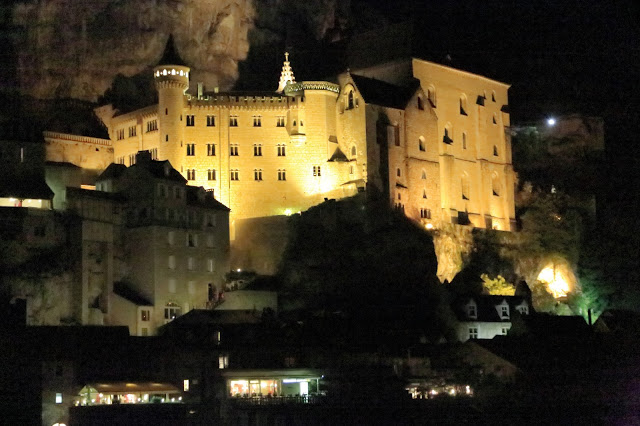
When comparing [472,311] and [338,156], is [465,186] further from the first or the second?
[472,311]

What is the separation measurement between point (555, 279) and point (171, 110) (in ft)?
102

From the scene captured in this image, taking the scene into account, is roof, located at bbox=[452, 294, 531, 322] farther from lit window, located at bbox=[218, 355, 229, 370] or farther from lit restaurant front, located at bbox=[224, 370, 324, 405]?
lit window, located at bbox=[218, 355, 229, 370]

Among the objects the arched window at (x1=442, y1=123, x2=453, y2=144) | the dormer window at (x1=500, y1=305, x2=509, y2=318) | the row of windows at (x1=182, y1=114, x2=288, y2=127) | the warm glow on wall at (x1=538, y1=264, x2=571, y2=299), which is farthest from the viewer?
the arched window at (x1=442, y1=123, x2=453, y2=144)

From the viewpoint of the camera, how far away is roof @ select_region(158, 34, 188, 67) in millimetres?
92438

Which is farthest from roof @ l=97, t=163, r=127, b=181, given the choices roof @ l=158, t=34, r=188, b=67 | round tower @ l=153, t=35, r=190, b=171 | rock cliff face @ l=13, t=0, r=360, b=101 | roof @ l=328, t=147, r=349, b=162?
roof @ l=328, t=147, r=349, b=162

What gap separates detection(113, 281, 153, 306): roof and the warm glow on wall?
104ft

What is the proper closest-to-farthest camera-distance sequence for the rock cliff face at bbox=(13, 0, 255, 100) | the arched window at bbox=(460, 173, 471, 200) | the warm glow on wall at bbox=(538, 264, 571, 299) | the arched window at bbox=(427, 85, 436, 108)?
the warm glow on wall at bbox=(538, 264, 571, 299), the rock cliff face at bbox=(13, 0, 255, 100), the arched window at bbox=(427, 85, 436, 108), the arched window at bbox=(460, 173, 471, 200)

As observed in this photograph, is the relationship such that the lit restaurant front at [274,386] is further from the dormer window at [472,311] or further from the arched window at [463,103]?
the arched window at [463,103]

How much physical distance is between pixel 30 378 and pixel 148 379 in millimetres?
6323

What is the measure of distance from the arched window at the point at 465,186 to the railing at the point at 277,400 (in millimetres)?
33752

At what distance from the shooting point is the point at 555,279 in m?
96.5

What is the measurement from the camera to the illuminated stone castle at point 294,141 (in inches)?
3590

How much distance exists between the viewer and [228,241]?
283 feet

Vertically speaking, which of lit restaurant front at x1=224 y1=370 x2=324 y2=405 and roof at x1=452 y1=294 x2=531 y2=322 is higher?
roof at x1=452 y1=294 x2=531 y2=322
